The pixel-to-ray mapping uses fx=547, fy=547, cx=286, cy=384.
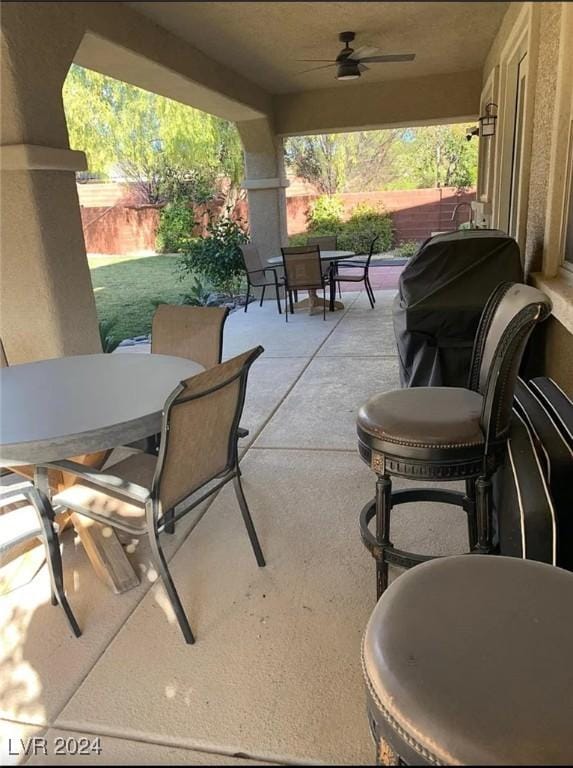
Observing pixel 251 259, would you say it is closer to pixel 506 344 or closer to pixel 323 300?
pixel 323 300

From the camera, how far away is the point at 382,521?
1.72 metres

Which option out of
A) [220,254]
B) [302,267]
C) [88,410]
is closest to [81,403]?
[88,410]

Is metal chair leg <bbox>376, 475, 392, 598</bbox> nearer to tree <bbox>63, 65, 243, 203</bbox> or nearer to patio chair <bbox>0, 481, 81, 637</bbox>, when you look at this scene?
patio chair <bbox>0, 481, 81, 637</bbox>

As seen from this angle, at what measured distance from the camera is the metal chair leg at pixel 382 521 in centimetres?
169

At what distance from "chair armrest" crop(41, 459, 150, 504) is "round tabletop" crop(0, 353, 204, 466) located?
18cm

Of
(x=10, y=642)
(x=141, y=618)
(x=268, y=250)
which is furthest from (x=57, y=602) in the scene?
(x=268, y=250)

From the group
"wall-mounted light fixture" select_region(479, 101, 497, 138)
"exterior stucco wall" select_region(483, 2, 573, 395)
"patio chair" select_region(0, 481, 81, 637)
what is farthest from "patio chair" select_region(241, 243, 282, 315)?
"exterior stucco wall" select_region(483, 2, 573, 395)

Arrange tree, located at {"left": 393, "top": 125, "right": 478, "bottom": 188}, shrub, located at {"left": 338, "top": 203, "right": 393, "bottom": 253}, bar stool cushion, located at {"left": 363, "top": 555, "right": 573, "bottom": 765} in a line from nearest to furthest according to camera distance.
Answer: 1. bar stool cushion, located at {"left": 363, "top": 555, "right": 573, "bottom": 765}
2. tree, located at {"left": 393, "top": 125, "right": 478, "bottom": 188}
3. shrub, located at {"left": 338, "top": 203, "right": 393, "bottom": 253}

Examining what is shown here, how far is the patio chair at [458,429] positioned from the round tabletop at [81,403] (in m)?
0.73

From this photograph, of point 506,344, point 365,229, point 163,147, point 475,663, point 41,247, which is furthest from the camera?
point 365,229

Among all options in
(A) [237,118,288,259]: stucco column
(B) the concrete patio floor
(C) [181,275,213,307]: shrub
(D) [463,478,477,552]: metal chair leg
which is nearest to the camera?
(B) the concrete patio floor

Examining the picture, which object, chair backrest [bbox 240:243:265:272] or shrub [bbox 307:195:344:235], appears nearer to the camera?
chair backrest [bbox 240:243:265:272]

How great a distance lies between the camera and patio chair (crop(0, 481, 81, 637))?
1.75m

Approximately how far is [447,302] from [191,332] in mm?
1397
